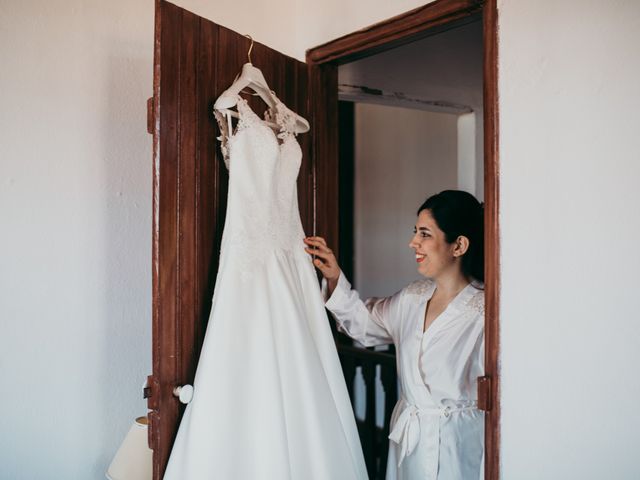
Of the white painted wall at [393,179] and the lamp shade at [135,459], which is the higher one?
the white painted wall at [393,179]

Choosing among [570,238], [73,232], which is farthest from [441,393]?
[73,232]

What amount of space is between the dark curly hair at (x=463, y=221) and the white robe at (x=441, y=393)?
0.10 meters

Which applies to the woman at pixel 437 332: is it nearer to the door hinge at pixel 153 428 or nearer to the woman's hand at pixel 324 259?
the woman's hand at pixel 324 259

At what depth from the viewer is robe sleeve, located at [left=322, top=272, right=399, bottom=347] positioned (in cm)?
206

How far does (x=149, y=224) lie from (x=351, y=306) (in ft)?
2.49

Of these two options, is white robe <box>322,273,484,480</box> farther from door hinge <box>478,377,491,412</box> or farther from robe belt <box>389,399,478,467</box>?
door hinge <box>478,377,491,412</box>

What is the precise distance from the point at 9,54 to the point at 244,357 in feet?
3.64

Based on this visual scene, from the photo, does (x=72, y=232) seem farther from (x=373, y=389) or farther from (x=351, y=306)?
(x=373, y=389)

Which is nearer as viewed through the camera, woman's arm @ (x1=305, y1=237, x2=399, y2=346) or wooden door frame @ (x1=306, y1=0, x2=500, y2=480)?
wooden door frame @ (x1=306, y1=0, x2=500, y2=480)

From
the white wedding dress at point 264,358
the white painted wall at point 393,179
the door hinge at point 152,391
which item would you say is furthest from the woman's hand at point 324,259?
the white painted wall at point 393,179

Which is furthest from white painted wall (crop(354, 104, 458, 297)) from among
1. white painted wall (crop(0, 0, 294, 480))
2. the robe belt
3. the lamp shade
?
the lamp shade

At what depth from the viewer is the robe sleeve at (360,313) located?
6.77 feet

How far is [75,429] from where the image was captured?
179 cm

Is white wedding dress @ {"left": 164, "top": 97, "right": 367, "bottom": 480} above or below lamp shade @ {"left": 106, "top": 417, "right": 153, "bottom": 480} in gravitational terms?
above
